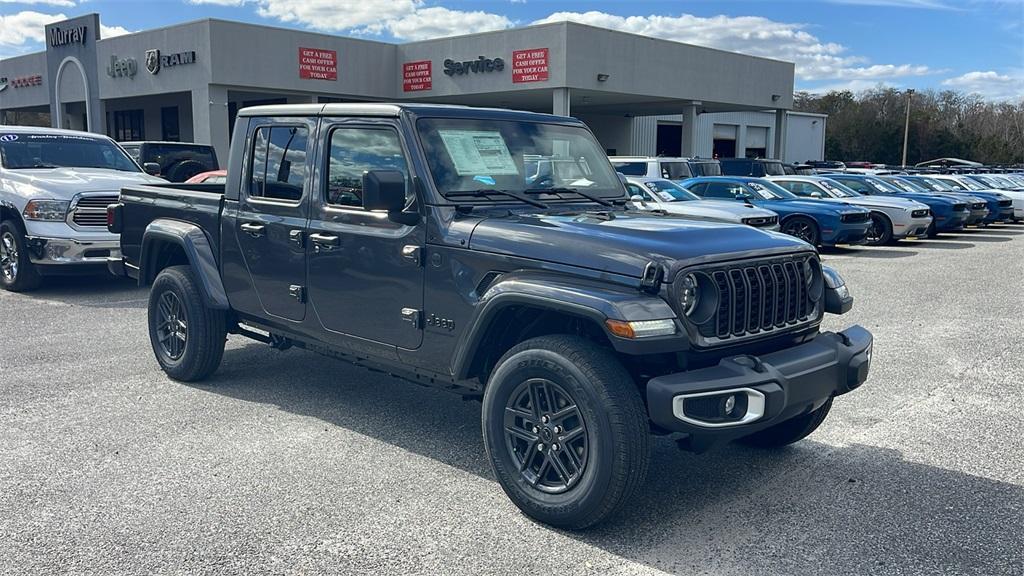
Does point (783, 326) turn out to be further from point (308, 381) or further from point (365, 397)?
point (308, 381)

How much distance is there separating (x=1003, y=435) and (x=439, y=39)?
97.0 ft

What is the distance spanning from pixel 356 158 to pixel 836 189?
16636mm

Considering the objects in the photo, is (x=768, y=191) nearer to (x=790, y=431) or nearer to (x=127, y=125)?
(x=790, y=431)

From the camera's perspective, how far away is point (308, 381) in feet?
22.0

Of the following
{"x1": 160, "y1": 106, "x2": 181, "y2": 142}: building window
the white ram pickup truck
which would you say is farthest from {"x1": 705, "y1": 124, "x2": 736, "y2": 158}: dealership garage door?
the white ram pickup truck

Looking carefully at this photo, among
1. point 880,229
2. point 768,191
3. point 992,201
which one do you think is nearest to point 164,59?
point 768,191

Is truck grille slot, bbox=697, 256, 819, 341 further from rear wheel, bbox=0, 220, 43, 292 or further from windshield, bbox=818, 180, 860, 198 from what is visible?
windshield, bbox=818, 180, 860, 198

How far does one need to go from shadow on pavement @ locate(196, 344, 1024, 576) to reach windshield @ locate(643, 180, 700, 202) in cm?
1092

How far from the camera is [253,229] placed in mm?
5734

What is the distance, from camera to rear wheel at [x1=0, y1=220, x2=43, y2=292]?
10.5 meters

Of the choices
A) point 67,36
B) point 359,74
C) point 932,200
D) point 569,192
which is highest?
point 67,36

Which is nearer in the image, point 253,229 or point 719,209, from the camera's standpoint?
point 253,229

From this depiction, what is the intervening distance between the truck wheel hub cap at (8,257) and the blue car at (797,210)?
39.1 feet

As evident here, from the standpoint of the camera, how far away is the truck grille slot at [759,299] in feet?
13.4
